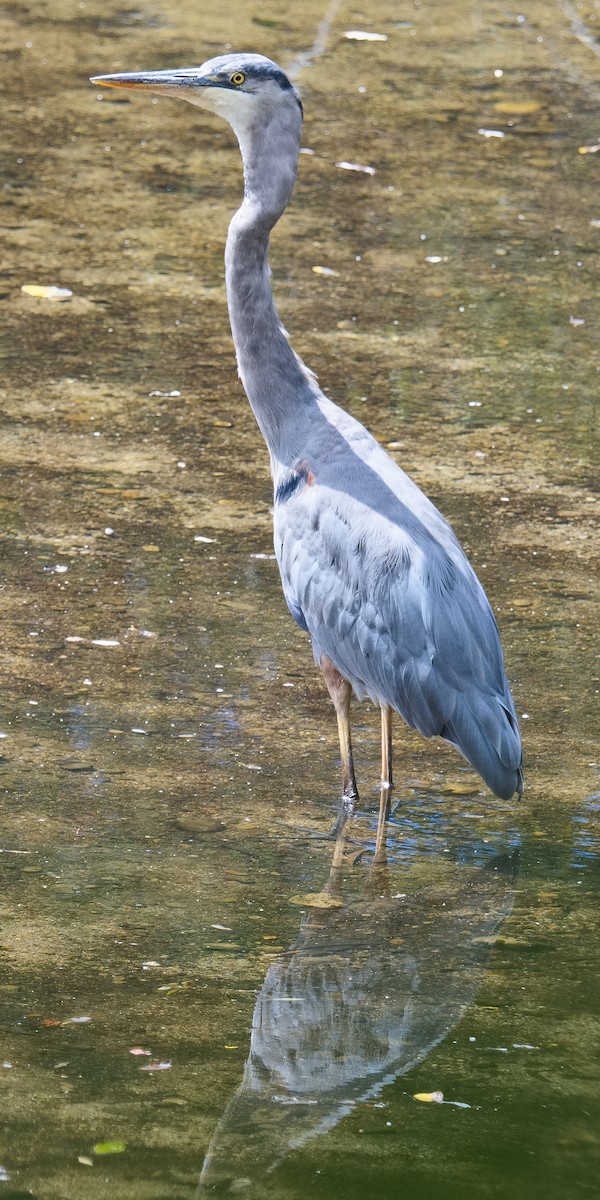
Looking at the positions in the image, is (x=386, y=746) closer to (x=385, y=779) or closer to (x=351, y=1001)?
(x=385, y=779)

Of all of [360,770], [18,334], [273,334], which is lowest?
[360,770]

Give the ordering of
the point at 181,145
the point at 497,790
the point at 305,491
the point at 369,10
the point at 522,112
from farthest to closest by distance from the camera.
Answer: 1. the point at 369,10
2. the point at 522,112
3. the point at 181,145
4. the point at 305,491
5. the point at 497,790

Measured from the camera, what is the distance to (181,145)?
9.95 m

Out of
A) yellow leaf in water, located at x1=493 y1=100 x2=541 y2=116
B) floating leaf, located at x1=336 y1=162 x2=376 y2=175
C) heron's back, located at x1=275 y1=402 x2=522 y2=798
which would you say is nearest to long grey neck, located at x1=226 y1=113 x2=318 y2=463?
heron's back, located at x1=275 y1=402 x2=522 y2=798

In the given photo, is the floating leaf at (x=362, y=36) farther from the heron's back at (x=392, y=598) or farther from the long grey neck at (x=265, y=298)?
the heron's back at (x=392, y=598)

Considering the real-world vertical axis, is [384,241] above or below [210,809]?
above

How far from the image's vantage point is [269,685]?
5.46m

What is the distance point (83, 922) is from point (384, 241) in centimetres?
565

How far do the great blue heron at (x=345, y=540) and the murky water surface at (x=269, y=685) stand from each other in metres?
0.34

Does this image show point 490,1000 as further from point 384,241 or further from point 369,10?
point 369,10

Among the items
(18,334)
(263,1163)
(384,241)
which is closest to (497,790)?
(263,1163)

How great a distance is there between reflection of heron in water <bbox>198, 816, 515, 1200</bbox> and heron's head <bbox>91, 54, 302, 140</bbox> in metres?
2.22

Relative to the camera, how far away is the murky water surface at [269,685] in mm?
3463

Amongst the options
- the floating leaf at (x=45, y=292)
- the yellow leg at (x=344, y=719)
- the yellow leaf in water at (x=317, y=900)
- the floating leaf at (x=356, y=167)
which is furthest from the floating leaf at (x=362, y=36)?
the yellow leaf in water at (x=317, y=900)
